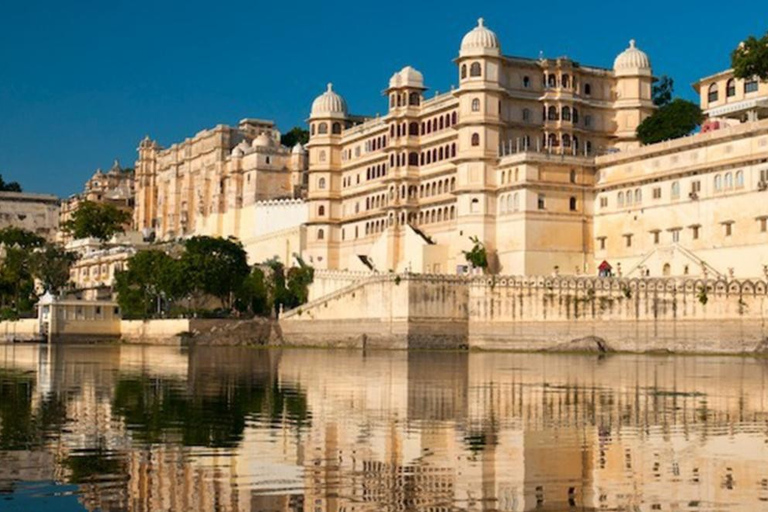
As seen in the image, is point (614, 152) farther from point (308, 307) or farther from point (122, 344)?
point (122, 344)

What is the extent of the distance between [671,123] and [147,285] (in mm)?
36221

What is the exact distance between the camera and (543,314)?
59250mm

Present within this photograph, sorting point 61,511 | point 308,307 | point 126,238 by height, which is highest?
point 126,238

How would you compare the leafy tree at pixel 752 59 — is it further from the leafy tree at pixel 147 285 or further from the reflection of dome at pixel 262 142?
the reflection of dome at pixel 262 142

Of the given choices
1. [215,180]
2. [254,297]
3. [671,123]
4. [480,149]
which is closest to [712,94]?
[671,123]

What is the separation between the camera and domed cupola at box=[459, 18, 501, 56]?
231 feet

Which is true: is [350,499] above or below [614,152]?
below

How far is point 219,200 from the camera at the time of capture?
368 ft

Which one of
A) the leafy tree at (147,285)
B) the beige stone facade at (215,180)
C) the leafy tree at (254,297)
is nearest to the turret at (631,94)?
the leafy tree at (254,297)

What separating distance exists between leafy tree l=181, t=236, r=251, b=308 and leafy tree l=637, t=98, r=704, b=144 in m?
27.2

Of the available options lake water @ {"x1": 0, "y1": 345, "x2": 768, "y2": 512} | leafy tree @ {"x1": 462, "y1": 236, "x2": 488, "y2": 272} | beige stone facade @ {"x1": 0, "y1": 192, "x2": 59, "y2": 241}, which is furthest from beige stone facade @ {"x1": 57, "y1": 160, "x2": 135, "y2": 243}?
lake water @ {"x1": 0, "y1": 345, "x2": 768, "y2": 512}

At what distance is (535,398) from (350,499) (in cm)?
1440

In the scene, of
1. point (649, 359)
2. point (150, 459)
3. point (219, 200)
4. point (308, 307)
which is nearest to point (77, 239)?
point (219, 200)

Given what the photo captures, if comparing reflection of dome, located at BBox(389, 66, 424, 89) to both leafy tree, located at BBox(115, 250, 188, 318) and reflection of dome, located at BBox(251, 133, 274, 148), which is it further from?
reflection of dome, located at BBox(251, 133, 274, 148)
